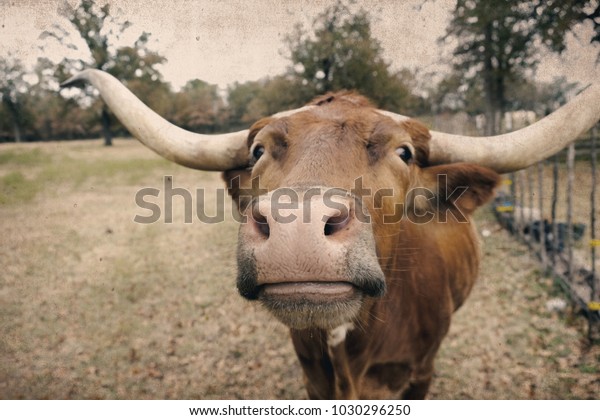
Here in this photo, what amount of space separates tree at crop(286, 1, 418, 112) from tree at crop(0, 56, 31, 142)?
2178mm

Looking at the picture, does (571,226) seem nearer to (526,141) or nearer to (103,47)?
(526,141)

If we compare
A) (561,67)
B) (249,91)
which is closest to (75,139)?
(249,91)

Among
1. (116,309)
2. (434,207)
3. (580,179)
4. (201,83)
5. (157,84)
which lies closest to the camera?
(434,207)

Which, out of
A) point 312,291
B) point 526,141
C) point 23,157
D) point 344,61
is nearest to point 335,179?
point 312,291

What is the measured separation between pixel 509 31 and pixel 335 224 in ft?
9.26

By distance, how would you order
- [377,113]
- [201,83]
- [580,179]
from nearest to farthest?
[377,113]
[201,83]
[580,179]

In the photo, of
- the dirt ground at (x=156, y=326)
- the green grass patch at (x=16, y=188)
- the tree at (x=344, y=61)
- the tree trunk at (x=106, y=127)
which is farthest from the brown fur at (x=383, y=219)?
the green grass patch at (x=16, y=188)

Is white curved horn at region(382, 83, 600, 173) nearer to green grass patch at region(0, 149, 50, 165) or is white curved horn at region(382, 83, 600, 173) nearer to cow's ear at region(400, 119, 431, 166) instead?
cow's ear at region(400, 119, 431, 166)

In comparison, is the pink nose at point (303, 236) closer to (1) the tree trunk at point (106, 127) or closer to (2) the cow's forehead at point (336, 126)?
(2) the cow's forehead at point (336, 126)

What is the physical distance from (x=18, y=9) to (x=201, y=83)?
4.64 feet

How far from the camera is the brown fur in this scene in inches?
69.3

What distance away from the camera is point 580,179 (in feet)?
13.8

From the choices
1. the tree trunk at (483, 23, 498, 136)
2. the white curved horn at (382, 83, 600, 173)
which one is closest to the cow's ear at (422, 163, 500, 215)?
the white curved horn at (382, 83, 600, 173)
